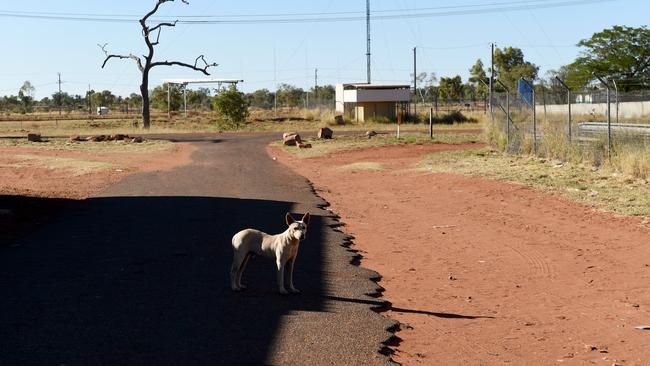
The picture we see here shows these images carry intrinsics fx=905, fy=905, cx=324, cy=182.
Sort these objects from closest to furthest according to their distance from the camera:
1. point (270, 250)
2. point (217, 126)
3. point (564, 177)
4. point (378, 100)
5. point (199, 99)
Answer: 1. point (270, 250)
2. point (564, 177)
3. point (217, 126)
4. point (378, 100)
5. point (199, 99)

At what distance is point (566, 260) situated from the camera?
505 inches

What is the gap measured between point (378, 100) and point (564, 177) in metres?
51.1

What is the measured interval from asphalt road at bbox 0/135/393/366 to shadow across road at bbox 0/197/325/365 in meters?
0.01

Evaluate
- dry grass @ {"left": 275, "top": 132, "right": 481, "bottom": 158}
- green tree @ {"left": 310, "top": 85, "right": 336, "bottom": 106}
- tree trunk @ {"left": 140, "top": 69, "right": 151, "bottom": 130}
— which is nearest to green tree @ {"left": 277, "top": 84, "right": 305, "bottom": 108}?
green tree @ {"left": 310, "top": 85, "right": 336, "bottom": 106}

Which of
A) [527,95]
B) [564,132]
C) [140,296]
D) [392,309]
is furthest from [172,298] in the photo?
[527,95]

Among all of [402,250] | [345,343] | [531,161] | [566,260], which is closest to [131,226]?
[402,250]

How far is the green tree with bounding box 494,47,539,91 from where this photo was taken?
303ft

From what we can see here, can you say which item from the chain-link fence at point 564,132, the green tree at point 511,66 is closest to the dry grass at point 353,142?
the chain-link fence at point 564,132

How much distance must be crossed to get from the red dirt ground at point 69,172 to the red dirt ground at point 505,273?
668 centimetres

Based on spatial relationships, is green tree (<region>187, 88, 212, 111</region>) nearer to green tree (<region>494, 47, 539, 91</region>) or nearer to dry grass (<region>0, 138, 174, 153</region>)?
green tree (<region>494, 47, 539, 91</region>)

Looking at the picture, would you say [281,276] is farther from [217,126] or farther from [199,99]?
[199,99]

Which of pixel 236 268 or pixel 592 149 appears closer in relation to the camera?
pixel 236 268

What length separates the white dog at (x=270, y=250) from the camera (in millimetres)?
9672

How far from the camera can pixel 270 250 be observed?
387 inches
